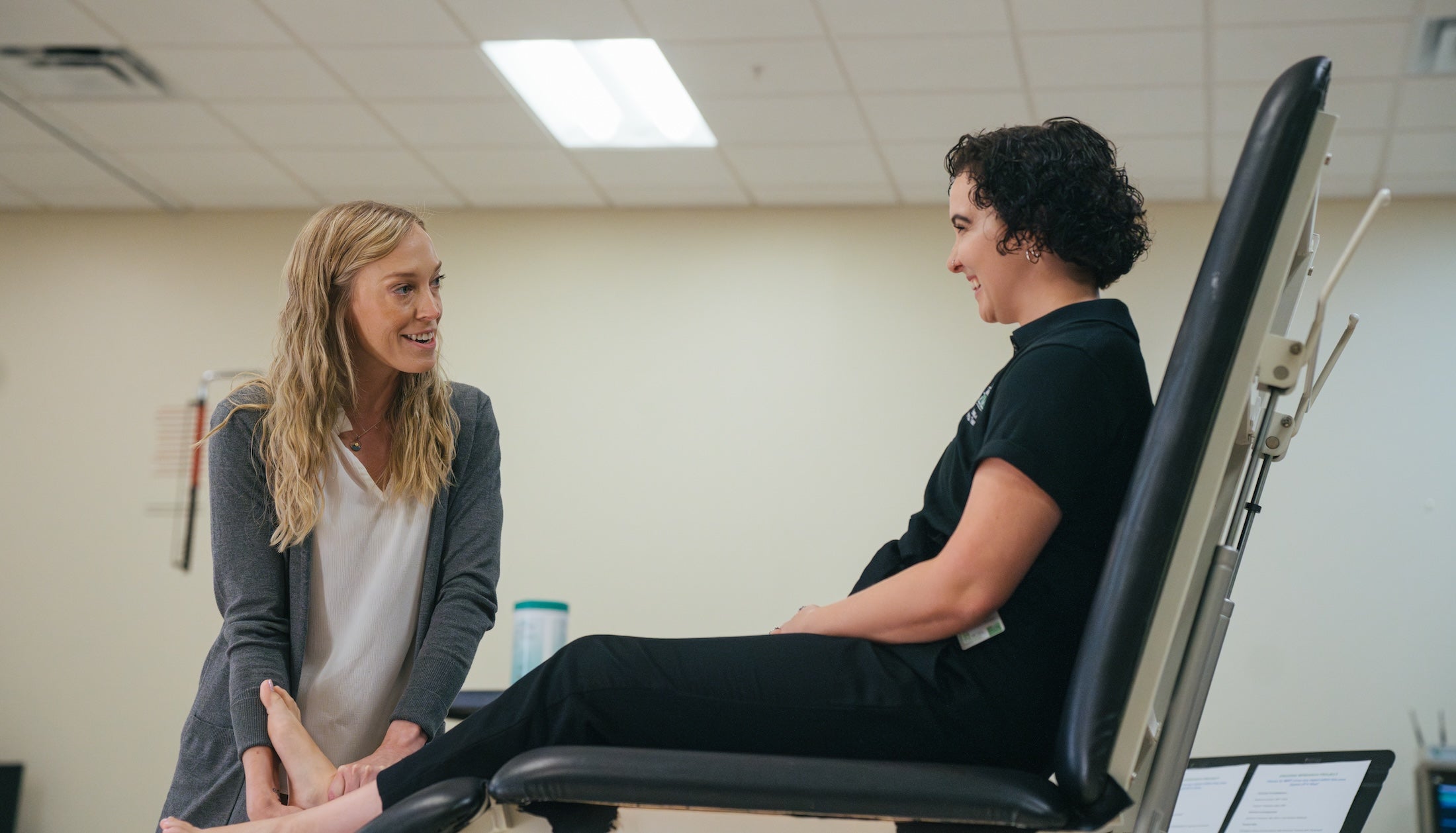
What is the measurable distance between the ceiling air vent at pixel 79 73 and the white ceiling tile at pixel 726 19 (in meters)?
1.86

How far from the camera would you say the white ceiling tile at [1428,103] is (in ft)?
13.5

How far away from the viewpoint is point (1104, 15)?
3795 mm

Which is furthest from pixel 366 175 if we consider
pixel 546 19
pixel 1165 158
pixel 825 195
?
pixel 1165 158

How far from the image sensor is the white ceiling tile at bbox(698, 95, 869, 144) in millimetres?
4480

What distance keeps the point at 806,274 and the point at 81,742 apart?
12.1 feet

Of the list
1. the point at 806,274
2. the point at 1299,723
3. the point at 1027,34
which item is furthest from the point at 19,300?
the point at 1299,723

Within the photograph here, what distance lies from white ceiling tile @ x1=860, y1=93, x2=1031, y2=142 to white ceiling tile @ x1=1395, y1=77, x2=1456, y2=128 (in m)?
1.22

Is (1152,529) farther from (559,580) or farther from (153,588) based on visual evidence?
(153,588)

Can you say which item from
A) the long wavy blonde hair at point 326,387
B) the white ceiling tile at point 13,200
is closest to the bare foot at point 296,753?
the long wavy blonde hair at point 326,387

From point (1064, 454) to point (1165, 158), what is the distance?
4.00 meters

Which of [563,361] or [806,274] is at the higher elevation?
[806,274]

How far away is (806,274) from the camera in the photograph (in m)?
5.42

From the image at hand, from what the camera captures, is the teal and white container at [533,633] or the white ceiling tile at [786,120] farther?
the white ceiling tile at [786,120]

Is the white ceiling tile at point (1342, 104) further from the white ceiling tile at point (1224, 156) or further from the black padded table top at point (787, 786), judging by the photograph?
the black padded table top at point (787, 786)
